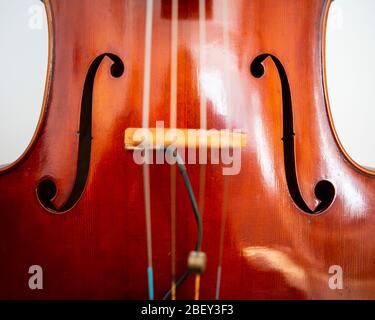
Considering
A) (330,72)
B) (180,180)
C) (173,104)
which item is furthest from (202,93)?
(330,72)

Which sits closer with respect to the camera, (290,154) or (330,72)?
(290,154)

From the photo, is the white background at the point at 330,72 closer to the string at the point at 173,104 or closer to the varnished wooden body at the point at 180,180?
the varnished wooden body at the point at 180,180

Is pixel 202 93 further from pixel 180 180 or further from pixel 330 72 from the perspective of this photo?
pixel 330 72

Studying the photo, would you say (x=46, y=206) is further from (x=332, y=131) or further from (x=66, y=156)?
(x=332, y=131)

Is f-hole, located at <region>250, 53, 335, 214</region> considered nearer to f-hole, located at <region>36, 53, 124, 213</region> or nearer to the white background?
f-hole, located at <region>36, 53, 124, 213</region>

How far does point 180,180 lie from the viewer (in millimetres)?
486

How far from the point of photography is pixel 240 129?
1.66ft

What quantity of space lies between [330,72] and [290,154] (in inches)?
20.3

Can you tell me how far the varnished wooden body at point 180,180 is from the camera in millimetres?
485

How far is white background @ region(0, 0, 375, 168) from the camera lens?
0.85 m

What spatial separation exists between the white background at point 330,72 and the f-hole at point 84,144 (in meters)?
Answer: 0.43

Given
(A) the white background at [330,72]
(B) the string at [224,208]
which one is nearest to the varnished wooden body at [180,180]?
(B) the string at [224,208]

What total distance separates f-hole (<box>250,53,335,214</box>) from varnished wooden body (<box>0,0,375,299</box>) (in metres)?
0.01
